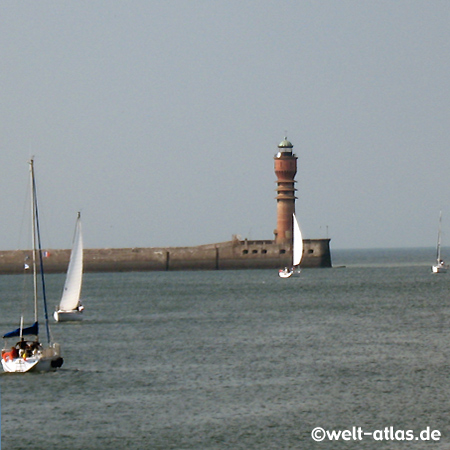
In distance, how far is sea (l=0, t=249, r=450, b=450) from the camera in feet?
88.9

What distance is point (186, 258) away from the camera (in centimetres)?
12312

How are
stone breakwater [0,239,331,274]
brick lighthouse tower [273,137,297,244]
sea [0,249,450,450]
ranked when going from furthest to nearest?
stone breakwater [0,239,331,274] < brick lighthouse tower [273,137,297,244] < sea [0,249,450,450]

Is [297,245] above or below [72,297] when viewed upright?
above

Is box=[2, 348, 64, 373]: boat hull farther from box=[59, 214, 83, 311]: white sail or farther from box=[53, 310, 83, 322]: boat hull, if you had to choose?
box=[59, 214, 83, 311]: white sail

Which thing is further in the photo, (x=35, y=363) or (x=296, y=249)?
(x=296, y=249)

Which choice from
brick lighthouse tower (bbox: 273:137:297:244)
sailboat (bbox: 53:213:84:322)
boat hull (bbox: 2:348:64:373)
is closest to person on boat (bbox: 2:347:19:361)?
boat hull (bbox: 2:348:64:373)

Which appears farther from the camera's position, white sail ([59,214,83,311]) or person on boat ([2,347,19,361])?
white sail ([59,214,83,311])

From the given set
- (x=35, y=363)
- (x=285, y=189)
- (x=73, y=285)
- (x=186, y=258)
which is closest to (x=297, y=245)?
(x=285, y=189)

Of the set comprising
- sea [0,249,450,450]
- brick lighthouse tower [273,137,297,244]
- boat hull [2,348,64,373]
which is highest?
brick lighthouse tower [273,137,297,244]

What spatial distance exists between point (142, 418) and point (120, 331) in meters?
23.5

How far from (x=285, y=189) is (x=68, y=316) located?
56.0 m

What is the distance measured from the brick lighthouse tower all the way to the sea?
47719 millimetres

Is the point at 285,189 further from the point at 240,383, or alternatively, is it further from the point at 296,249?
the point at 240,383

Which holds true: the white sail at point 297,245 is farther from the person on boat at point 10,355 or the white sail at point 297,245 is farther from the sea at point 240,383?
the person on boat at point 10,355
